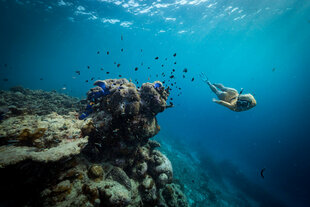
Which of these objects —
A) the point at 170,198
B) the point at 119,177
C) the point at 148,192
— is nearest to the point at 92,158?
the point at 119,177

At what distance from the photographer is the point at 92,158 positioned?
4.50 metres

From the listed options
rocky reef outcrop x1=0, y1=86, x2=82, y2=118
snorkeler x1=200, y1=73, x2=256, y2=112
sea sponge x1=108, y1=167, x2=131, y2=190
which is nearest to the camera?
sea sponge x1=108, y1=167, x2=131, y2=190

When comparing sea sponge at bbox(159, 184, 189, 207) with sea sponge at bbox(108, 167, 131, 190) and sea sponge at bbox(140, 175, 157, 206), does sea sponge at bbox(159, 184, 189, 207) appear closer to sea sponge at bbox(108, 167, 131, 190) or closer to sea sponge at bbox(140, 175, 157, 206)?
sea sponge at bbox(140, 175, 157, 206)

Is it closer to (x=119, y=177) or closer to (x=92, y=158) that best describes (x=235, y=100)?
(x=119, y=177)

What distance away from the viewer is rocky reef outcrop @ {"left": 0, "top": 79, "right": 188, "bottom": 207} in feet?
9.23

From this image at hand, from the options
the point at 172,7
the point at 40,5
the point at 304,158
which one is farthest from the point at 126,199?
the point at 304,158

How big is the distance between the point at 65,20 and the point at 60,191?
1421 inches

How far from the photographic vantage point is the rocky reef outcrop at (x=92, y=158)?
9.23 ft

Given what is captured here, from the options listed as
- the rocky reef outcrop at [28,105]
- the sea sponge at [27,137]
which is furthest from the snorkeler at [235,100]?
the rocky reef outcrop at [28,105]

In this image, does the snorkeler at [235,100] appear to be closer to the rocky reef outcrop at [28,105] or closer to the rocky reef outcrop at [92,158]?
the rocky reef outcrop at [92,158]

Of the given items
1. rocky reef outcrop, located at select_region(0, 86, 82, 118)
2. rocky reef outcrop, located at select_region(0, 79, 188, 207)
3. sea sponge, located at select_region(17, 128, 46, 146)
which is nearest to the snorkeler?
rocky reef outcrop, located at select_region(0, 79, 188, 207)

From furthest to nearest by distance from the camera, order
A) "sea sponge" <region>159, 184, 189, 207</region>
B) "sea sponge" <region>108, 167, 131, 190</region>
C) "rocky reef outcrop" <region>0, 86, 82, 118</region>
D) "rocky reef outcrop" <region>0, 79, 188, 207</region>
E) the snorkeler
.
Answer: the snorkeler → "rocky reef outcrop" <region>0, 86, 82, 118</region> → "sea sponge" <region>159, 184, 189, 207</region> → "sea sponge" <region>108, 167, 131, 190</region> → "rocky reef outcrop" <region>0, 79, 188, 207</region>

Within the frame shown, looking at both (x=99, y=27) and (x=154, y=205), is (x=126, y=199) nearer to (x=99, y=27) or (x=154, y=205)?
(x=154, y=205)

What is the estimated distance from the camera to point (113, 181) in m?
4.09
